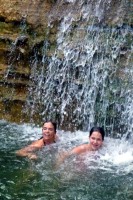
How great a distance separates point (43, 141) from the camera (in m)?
10.3

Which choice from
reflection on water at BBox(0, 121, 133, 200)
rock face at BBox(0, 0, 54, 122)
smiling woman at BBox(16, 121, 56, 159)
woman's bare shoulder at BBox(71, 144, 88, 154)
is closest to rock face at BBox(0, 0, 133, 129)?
rock face at BBox(0, 0, 54, 122)

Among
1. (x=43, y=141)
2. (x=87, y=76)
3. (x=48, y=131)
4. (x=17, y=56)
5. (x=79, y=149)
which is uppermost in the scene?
(x=17, y=56)

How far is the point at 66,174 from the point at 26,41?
4.77 meters

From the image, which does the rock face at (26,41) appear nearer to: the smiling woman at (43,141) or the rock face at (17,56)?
the rock face at (17,56)

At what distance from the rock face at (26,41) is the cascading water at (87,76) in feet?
0.19

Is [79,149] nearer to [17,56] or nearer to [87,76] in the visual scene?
[87,76]

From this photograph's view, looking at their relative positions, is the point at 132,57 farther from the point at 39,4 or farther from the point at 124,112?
the point at 39,4

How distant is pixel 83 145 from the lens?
990cm

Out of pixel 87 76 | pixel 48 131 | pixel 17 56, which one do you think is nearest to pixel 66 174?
pixel 48 131

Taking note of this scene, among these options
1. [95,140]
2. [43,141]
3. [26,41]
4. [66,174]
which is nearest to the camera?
[66,174]

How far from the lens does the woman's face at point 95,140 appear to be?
979 cm

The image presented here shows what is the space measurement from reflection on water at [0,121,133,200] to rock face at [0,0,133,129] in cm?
183

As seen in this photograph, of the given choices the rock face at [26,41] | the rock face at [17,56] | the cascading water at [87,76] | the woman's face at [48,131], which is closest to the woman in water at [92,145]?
the woman's face at [48,131]

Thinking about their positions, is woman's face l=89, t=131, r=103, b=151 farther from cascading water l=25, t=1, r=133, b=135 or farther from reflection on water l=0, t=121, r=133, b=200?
cascading water l=25, t=1, r=133, b=135
